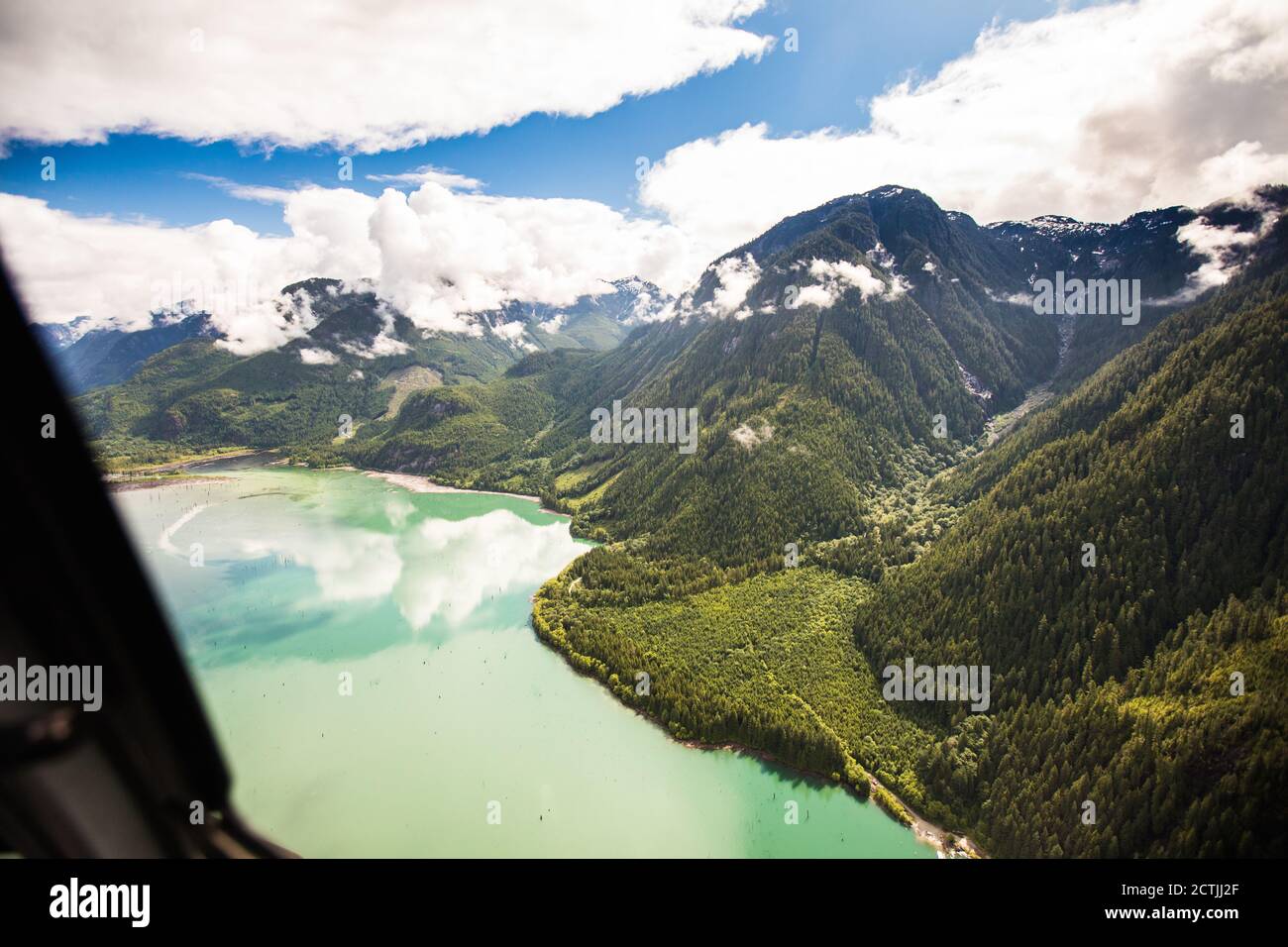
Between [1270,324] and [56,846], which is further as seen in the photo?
[1270,324]

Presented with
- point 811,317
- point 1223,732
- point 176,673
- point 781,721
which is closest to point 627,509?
point 781,721

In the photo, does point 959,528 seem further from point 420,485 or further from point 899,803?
point 420,485

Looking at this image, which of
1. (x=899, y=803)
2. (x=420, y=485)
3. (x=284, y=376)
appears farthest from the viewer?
(x=284, y=376)

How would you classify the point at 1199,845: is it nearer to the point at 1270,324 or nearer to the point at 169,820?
the point at 169,820

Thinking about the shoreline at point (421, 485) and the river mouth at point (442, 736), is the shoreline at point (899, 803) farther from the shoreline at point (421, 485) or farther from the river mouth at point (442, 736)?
the shoreline at point (421, 485)

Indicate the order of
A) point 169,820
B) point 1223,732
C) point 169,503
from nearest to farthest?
point 169,820 → point 1223,732 → point 169,503

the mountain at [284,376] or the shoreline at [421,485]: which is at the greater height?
the mountain at [284,376]

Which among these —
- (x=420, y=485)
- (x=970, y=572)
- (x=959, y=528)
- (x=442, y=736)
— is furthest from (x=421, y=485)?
(x=970, y=572)

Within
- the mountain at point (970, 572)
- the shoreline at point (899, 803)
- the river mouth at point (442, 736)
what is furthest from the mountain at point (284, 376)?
the shoreline at point (899, 803)
